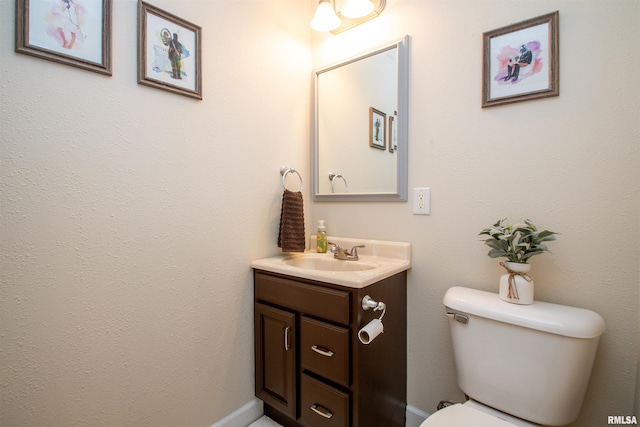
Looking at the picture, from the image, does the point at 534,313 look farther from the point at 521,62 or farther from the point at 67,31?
the point at 67,31

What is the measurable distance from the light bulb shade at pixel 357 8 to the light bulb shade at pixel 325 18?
56mm

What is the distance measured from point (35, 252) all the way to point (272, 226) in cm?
90

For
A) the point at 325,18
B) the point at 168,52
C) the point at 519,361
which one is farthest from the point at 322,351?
the point at 325,18

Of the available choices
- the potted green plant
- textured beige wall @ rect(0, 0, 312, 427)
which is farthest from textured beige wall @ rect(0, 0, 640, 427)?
the potted green plant

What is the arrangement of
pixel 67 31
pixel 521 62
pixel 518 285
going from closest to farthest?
pixel 67 31, pixel 518 285, pixel 521 62

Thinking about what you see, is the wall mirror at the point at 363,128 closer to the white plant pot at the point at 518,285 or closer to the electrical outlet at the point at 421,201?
the electrical outlet at the point at 421,201

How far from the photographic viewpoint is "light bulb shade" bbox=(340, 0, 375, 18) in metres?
1.44

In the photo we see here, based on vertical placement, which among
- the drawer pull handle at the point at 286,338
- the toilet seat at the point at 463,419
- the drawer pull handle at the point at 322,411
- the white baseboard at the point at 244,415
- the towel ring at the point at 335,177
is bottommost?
the white baseboard at the point at 244,415

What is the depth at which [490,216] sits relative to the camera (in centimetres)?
121

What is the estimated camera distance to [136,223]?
108 centimetres

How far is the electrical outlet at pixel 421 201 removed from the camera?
1.35 meters

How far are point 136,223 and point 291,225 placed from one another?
2.27ft

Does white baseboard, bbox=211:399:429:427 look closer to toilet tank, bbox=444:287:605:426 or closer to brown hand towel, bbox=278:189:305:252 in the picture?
toilet tank, bbox=444:287:605:426

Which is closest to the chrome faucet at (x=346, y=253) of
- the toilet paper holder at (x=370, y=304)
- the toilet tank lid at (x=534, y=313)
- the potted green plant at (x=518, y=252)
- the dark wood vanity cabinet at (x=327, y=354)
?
the dark wood vanity cabinet at (x=327, y=354)
